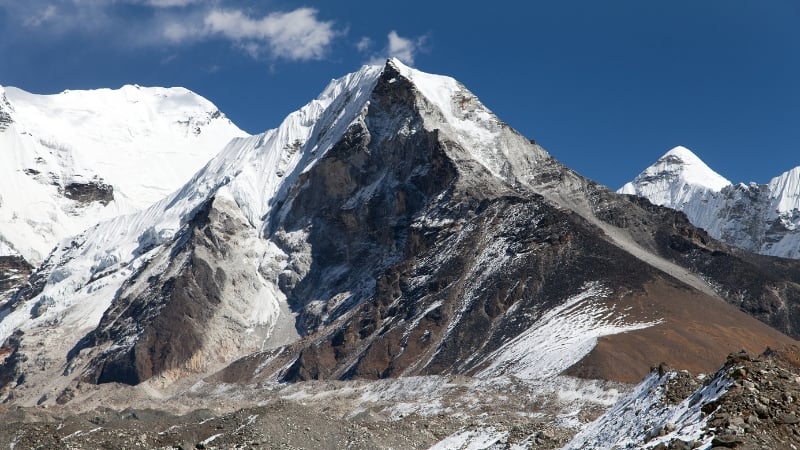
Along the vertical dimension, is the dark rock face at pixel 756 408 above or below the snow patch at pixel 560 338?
below

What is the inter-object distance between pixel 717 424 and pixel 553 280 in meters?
127

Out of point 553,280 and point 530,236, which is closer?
point 553,280

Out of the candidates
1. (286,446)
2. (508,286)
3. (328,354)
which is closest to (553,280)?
(508,286)

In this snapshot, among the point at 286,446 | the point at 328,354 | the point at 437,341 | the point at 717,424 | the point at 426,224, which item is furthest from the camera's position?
the point at 426,224

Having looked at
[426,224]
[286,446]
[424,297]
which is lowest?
[286,446]

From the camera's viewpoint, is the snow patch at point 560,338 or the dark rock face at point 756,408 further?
the snow patch at point 560,338

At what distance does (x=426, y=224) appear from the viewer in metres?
196

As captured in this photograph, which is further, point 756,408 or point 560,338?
point 560,338

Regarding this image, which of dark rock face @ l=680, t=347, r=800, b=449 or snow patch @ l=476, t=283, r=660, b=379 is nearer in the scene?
dark rock face @ l=680, t=347, r=800, b=449

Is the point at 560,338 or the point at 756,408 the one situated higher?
the point at 560,338

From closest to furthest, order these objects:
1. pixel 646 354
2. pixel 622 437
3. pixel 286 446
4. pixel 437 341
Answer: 1. pixel 622 437
2. pixel 286 446
3. pixel 646 354
4. pixel 437 341

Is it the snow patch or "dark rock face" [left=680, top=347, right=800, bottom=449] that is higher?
the snow patch

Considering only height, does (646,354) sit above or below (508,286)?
below

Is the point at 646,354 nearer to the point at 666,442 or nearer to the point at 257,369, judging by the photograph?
the point at 257,369
